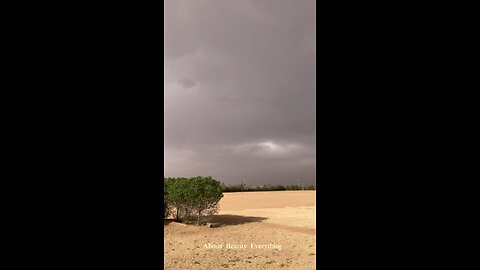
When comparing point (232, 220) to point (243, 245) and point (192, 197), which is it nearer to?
point (192, 197)

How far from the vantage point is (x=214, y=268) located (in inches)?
179

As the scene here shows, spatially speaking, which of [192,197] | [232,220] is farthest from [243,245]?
[232,220]

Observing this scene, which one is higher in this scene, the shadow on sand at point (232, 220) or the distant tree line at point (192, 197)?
the distant tree line at point (192, 197)

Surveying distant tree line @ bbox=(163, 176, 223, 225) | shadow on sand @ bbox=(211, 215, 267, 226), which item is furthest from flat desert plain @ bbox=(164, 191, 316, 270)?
distant tree line @ bbox=(163, 176, 223, 225)

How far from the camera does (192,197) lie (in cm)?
827

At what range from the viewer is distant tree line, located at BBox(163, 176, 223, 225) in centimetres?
829

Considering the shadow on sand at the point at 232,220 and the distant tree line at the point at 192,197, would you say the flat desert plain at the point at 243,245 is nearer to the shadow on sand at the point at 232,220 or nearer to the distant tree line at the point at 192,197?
the shadow on sand at the point at 232,220

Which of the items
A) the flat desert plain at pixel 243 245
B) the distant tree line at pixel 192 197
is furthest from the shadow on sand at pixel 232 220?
the distant tree line at pixel 192 197

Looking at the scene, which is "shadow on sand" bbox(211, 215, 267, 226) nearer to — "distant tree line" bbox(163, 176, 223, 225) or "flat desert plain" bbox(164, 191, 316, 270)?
"flat desert plain" bbox(164, 191, 316, 270)

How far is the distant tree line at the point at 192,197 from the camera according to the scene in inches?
326

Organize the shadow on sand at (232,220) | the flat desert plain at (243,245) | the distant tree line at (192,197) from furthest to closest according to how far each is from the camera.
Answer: the shadow on sand at (232,220) < the distant tree line at (192,197) < the flat desert plain at (243,245)

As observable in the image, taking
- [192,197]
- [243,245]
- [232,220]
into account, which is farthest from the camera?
[232,220]
